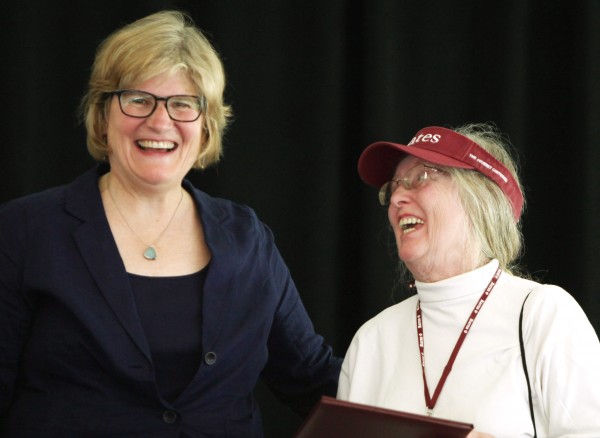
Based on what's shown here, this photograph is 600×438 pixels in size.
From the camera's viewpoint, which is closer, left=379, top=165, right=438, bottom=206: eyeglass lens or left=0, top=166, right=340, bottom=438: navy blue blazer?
left=0, top=166, right=340, bottom=438: navy blue blazer

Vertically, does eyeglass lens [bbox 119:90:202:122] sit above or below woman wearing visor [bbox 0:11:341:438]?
above

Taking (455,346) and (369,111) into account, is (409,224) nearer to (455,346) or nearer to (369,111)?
(455,346)

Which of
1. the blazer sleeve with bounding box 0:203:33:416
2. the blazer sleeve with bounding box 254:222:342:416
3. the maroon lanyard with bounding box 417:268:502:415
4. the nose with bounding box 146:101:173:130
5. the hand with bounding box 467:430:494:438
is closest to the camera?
the hand with bounding box 467:430:494:438

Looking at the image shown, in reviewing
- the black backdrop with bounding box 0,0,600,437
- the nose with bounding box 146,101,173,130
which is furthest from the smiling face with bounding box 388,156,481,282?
the black backdrop with bounding box 0,0,600,437

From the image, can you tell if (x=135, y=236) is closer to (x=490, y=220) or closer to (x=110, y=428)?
(x=110, y=428)

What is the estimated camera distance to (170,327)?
242cm

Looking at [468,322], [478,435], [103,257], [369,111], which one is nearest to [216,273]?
[103,257]

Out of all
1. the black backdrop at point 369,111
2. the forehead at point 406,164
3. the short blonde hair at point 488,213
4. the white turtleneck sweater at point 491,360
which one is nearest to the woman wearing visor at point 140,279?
the white turtleneck sweater at point 491,360

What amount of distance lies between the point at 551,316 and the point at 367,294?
1.41m

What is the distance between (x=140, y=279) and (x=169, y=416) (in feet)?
1.17

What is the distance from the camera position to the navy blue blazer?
2.34m

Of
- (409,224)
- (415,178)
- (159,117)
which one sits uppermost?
(159,117)

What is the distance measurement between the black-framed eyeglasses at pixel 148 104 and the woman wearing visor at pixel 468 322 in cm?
50

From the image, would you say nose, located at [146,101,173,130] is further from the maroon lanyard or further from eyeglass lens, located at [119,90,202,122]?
the maroon lanyard
